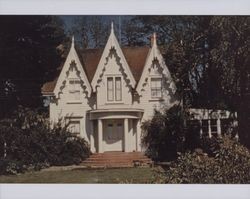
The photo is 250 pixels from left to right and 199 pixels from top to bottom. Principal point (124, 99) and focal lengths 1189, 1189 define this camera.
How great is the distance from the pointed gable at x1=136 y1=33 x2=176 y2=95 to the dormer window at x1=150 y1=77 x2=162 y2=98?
72 mm

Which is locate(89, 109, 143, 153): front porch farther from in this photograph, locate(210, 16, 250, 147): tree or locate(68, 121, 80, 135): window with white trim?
locate(210, 16, 250, 147): tree

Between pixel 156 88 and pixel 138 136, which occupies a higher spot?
pixel 156 88

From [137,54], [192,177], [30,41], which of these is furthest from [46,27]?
[192,177]

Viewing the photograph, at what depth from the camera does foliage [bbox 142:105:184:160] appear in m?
12.1

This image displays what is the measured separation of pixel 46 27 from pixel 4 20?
0.43 m

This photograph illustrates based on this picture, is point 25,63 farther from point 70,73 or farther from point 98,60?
point 98,60

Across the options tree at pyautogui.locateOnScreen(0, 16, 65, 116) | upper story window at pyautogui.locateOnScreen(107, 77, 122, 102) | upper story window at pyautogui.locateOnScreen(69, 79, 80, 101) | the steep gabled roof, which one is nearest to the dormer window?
the steep gabled roof

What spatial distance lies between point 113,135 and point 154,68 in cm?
80

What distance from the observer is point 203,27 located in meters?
12.1

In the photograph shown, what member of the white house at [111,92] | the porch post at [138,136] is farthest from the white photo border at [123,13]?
the porch post at [138,136]

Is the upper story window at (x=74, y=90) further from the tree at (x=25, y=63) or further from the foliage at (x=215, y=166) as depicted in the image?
the foliage at (x=215, y=166)

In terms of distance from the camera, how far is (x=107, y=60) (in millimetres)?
12125

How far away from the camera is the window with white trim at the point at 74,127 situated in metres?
12.1

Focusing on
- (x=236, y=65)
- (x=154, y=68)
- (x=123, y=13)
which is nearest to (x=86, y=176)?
(x=154, y=68)
